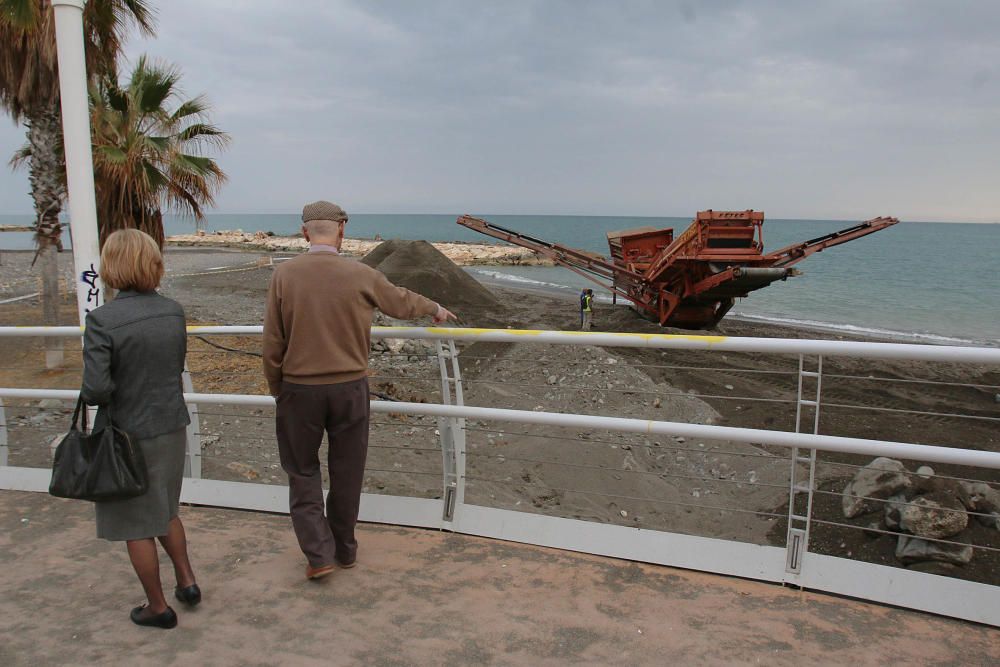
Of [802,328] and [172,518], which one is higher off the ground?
[172,518]

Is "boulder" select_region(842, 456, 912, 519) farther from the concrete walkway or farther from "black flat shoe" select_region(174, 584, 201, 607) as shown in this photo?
"black flat shoe" select_region(174, 584, 201, 607)

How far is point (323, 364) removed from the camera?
9.61 feet

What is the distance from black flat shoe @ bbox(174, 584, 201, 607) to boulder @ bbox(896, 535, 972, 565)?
5.50 meters

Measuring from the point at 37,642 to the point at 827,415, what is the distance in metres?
11.9

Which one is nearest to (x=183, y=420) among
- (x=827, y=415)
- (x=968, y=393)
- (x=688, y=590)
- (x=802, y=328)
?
→ (x=688, y=590)

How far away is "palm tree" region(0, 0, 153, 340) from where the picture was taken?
11188 millimetres

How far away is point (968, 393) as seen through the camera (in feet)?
49.3

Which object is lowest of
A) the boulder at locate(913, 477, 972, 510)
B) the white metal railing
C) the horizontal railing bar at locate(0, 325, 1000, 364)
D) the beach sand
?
the beach sand

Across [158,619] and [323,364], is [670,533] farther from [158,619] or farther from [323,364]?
[158,619]

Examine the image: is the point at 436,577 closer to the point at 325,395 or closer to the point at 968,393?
the point at 325,395

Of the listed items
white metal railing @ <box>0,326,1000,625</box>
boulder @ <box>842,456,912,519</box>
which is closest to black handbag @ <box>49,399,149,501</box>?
white metal railing @ <box>0,326,1000,625</box>

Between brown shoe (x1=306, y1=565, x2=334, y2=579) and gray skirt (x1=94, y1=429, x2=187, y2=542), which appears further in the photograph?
brown shoe (x1=306, y1=565, x2=334, y2=579)

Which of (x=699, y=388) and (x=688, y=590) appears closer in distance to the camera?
(x=688, y=590)

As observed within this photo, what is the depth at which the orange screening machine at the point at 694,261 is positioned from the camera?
55.8ft
